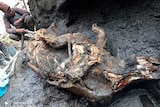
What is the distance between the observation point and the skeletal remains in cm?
169

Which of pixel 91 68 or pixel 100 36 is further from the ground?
pixel 100 36

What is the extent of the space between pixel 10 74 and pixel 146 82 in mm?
1099

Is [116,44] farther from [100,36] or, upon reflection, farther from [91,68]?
[91,68]

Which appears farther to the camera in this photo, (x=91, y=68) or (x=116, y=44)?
(x=116, y=44)

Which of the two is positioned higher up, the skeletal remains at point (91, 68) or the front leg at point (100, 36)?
the front leg at point (100, 36)

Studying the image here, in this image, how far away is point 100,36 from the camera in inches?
78.3

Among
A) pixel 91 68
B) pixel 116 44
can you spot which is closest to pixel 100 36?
pixel 116 44

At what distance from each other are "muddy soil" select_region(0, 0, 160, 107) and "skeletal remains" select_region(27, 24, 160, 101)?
0.18 metres

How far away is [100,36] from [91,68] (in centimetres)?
34

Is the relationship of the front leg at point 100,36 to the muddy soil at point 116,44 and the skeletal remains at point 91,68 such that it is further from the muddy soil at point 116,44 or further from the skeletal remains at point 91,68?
the muddy soil at point 116,44

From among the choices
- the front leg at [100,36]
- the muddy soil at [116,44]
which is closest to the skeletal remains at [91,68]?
the front leg at [100,36]

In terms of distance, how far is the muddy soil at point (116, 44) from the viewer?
1945 mm

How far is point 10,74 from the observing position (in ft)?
7.34

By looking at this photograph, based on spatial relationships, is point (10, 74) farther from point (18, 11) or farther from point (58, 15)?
point (18, 11)
